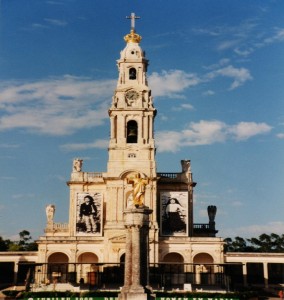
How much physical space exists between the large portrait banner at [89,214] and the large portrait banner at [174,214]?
745cm

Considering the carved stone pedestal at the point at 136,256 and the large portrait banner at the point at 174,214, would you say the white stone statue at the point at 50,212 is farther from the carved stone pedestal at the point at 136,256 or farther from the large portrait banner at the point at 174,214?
the carved stone pedestal at the point at 136,256

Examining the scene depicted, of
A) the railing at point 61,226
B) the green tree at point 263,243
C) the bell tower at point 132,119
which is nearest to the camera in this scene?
the bell tower at point 132,119

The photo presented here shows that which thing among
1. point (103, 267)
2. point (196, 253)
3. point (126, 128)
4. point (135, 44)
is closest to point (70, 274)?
point (103, 267)

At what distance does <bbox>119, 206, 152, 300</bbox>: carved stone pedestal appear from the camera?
36.4m

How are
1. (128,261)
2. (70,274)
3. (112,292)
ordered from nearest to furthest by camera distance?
(128,261) → (112,292) → (70,274)

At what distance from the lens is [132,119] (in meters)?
68.8

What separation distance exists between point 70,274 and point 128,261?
24.9m

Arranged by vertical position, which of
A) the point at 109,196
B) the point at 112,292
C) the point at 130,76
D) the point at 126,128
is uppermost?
the point at 130,76

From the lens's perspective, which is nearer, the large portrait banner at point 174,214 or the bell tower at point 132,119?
the large portrait banner at point 174,214

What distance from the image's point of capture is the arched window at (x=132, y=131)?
6894 centimetres

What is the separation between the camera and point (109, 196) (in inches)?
2586

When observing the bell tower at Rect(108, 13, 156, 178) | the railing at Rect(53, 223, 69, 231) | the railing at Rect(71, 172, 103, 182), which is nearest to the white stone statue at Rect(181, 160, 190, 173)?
the bell tower at Rect(108, 13, 156, 178)

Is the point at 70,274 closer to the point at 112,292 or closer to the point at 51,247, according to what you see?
the point at 51,247

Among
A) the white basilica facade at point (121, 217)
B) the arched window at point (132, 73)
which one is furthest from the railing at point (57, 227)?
the arched window at point (132, 73)
